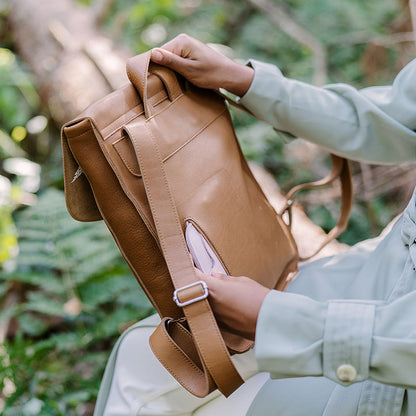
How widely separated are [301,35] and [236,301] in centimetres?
225

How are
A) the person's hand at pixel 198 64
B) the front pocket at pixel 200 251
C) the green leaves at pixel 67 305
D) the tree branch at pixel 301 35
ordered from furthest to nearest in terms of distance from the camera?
1. the tree branch at pixel 301 35
2. the green leaves at pixel 67 305
3. the person's hand at pixel 198 64
4. the front pocket at pixel 200 251

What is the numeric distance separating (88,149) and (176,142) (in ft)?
0.63

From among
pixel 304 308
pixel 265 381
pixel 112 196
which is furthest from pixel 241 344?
pixel 112 196

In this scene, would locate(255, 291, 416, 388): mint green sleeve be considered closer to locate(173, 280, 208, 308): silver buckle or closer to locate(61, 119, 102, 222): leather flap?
locate(173, 280, 208, 308): silver buckle

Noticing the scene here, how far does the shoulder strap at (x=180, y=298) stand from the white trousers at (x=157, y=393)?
0.35 ft

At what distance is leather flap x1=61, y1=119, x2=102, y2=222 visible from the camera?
0.88 metres

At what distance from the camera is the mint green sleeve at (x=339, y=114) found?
118 centimetres

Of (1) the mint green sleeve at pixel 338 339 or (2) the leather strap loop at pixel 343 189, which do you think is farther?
(2) the leather strap loop at pixel 343 189

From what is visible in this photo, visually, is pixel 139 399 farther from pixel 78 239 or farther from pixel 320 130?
pixel 78 239

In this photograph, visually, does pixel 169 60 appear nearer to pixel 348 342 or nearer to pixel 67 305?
pixel 348 342

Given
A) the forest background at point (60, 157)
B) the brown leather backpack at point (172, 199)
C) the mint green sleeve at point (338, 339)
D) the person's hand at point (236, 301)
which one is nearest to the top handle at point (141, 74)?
the brown leather backpack at point (172, 199)

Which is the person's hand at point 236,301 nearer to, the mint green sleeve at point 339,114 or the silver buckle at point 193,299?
the silver buckle at point 193,299

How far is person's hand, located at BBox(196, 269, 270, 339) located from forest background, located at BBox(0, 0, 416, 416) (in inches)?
33.3

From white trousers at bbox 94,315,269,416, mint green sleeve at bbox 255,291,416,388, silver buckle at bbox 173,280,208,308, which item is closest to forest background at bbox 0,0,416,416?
white trousers at bbox 94,315,269,416
